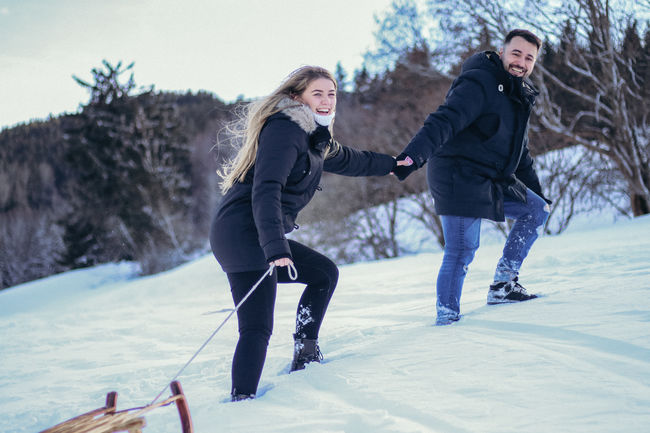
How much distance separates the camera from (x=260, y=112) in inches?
96.3

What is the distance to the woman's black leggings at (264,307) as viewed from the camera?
2.17 metres

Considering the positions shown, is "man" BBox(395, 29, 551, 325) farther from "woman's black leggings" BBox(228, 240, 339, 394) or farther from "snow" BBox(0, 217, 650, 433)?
"woman's black leggings" BBox(228, 240, 339, 394)

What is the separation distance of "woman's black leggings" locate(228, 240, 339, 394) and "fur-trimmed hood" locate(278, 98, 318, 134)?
0.69m

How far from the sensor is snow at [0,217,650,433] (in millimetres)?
1651

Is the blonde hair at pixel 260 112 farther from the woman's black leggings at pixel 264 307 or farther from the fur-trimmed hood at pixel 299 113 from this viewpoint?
the woman's black leggings at pixel 264 307

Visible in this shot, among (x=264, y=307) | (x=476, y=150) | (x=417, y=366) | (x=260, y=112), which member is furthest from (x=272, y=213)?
(x=476, y=150)

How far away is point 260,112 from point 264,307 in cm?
99

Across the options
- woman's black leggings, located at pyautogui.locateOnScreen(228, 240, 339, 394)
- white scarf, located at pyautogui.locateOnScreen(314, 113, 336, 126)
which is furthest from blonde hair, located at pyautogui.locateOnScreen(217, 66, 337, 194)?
woman's black leggings, located at pyautogui.locateOnScreen(228, 240, 339, 394)

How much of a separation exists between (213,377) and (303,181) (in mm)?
1306

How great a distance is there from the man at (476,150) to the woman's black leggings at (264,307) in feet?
2.53

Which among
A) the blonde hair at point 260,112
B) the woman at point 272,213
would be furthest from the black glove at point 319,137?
the blonde hair at point 260,112

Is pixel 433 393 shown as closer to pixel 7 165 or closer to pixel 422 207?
pixel 422 207

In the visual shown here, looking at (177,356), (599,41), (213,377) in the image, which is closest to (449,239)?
(213,377)

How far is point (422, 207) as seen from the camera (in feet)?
43.1
